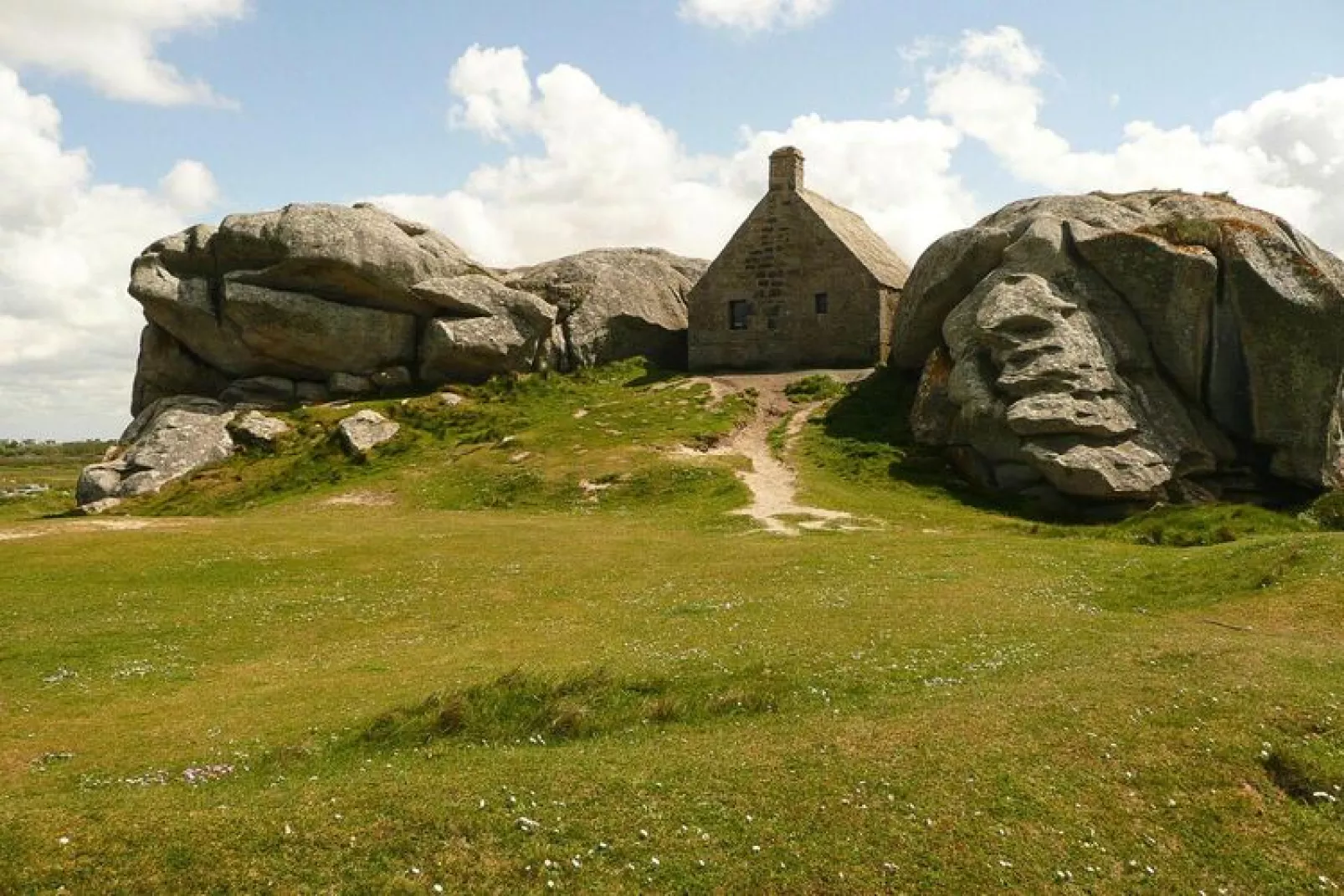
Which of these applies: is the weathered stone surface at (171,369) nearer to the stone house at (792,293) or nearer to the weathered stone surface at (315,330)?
the weathered stone surface at (315,330)

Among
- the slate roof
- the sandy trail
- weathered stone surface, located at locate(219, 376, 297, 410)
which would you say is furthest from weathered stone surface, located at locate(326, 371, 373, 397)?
the slate roof

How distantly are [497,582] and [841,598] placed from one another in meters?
9.88

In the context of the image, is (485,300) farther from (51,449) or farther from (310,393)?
(51,449)

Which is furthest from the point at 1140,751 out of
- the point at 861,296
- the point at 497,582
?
the point at 861,296

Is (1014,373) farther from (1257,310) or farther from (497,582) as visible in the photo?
(497,582)

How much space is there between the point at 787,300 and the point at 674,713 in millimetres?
51646

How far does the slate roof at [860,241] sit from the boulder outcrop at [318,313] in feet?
64.2

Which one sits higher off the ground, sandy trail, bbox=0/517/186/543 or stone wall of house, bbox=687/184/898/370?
stone wall of house, bbox=687/184/898/370

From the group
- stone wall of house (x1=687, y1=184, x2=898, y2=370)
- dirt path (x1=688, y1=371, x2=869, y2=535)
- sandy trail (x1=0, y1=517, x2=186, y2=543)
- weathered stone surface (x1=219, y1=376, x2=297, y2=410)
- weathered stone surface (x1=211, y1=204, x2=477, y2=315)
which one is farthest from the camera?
stone wall of house (x1=687, y1=184, x2=898, y2=370)

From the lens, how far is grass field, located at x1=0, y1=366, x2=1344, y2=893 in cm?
1138

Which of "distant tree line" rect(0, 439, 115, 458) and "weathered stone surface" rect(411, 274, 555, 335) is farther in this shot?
"distant tree line" rect(0, 439, 115, 458)

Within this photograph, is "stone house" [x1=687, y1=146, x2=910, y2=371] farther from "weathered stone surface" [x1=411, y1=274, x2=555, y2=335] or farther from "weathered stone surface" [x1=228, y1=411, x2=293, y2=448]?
"weathered stone surface" [x1=228, y1=411, x2=293, y2=448]

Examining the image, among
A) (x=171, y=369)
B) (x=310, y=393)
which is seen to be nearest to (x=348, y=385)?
(x=310, y=393)

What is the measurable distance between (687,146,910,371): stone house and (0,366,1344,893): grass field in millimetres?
31108
